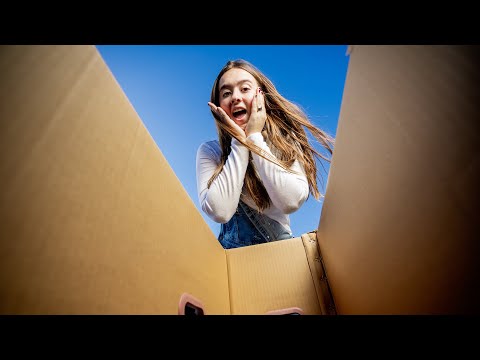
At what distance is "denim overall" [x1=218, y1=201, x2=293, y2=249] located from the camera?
1.26 m

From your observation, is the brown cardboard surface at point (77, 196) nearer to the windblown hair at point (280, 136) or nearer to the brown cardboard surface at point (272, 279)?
the brown cardboard surface at point (272, 279)

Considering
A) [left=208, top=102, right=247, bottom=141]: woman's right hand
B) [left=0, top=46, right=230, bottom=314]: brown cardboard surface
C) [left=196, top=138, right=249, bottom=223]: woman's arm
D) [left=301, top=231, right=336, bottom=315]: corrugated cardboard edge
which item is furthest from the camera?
[left=208, top=102, right=247, bottom=141]: woman's right hand

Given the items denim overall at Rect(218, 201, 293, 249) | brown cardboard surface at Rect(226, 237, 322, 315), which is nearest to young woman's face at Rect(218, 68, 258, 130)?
denim overall at Rect(218, 201, 293, 249)

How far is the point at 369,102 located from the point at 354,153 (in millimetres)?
102

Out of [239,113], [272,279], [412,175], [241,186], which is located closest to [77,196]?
[412,175]

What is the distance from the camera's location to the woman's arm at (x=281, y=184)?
1.04 m

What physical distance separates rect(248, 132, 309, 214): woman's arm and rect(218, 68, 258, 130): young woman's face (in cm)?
19

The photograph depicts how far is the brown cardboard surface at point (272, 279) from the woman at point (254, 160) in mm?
229

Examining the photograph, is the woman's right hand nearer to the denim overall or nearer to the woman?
the woman

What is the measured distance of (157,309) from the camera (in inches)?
16.4

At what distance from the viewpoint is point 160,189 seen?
516mm
